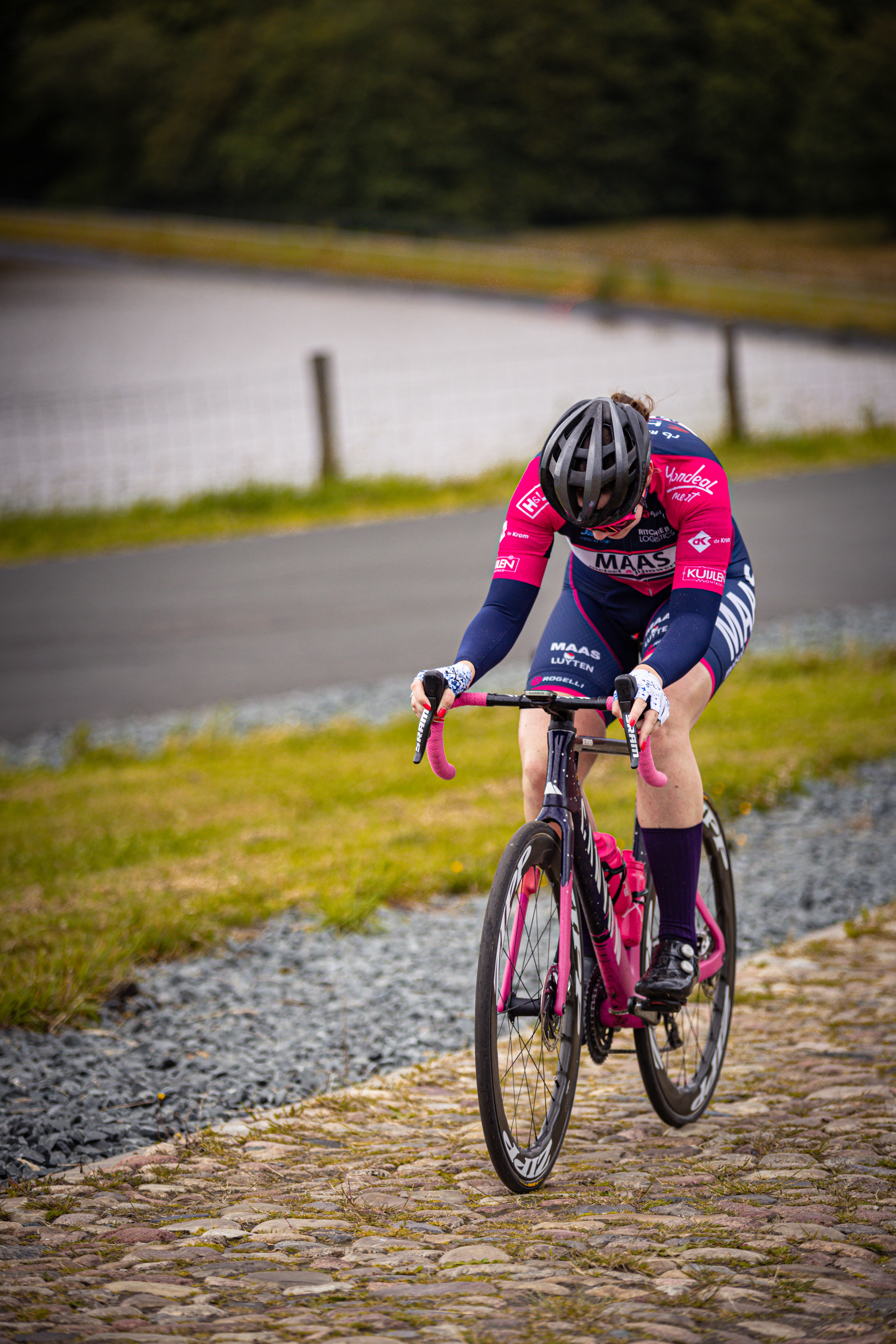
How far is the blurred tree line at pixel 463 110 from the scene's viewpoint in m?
53.4

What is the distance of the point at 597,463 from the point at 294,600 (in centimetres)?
912

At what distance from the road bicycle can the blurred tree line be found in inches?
1999

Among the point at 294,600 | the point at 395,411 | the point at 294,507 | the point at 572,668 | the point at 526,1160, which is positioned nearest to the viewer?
the point at 526,1160

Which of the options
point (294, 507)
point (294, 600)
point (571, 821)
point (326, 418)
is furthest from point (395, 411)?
point (571, 821)

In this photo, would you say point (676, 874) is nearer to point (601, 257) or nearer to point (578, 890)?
point (578, 890)

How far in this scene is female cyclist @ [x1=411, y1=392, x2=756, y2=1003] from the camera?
3.60 metres

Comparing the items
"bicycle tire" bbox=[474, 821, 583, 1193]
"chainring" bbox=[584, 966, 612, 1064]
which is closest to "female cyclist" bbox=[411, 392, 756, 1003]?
"chainring" bbox=[584, 966, 612, 1064]

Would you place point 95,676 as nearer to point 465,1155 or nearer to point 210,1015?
point 210,1015

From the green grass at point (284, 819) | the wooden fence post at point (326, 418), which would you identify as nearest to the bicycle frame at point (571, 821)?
the green grass at point (284, 819)

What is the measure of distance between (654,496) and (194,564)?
11014 mm

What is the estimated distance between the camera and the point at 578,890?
367 cm

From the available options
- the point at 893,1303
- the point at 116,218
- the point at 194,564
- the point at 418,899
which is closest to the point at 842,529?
the point at 194,564

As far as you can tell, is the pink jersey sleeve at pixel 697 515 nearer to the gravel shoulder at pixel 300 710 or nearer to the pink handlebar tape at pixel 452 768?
the pink handlebar tape at pixel 452 768

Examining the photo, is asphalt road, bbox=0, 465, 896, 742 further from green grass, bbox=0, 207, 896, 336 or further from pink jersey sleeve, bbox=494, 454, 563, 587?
green grass, bbox=0, 207, 896, 336
